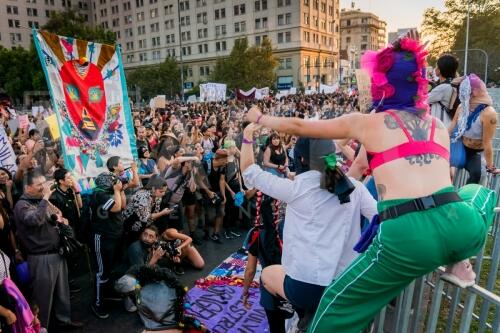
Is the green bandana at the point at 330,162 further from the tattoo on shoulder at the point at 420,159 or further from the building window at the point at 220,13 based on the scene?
the building window at the point at 220,13

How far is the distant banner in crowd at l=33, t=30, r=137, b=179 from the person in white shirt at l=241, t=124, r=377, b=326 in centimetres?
352

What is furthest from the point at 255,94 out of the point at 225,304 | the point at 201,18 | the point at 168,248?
the point at 201,18

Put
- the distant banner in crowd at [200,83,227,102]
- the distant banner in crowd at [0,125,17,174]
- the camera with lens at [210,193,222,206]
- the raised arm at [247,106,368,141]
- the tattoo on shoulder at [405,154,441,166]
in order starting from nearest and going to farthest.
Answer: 1. the tattoo on shoulder at [405,154,441,166]
2. the raised arm at [247,106,368,141]
3. the distant banner in crowd at [0,125,17,174]
4. the camera with lens at [210,193,222,206]
5. the distant banner in crowd at [200,83,227,102]

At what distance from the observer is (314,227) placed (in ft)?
7.77

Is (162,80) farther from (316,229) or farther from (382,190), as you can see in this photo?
(382,190)

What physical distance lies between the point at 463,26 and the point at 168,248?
176 ft

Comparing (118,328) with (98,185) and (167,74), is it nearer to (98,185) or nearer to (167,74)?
(98,185)

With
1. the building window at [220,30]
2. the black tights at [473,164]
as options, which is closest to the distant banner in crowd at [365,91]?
the black tights at [473,164]

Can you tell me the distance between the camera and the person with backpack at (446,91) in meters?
4.79

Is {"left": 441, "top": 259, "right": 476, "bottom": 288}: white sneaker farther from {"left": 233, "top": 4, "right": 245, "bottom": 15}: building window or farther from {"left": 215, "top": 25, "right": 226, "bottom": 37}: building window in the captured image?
{"left": 215, "top": 25, "right": 226, "bottom": 37}: building window

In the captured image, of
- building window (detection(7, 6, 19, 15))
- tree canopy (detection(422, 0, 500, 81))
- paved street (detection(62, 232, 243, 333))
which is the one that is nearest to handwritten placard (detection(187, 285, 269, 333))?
paved street (detection(62, 232, 243, 333))

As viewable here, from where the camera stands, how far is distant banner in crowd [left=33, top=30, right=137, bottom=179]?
4914 mm

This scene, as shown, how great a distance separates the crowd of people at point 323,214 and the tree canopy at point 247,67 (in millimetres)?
44454

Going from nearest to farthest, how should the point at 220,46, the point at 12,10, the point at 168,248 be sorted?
1. the point at 168,248
2. the point at 220,46
3. the point at 12,10
